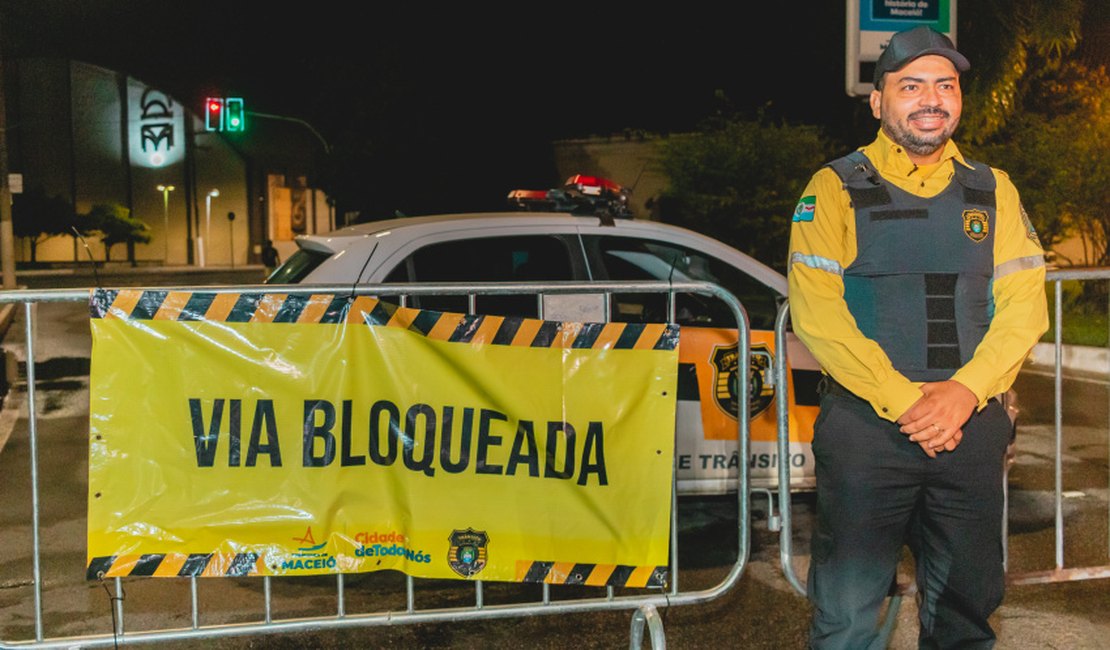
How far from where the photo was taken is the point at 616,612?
5020 mm

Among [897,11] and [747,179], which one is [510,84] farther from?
[897,11]

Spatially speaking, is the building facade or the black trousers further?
the building facade

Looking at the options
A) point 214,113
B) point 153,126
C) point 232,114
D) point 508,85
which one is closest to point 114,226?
point 153,126

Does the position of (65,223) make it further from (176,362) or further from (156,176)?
(176,362)

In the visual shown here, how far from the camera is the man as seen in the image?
3252 mm

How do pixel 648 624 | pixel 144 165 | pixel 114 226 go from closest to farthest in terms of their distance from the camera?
pixel 648 624
pixel 114 226
pixel 144 165

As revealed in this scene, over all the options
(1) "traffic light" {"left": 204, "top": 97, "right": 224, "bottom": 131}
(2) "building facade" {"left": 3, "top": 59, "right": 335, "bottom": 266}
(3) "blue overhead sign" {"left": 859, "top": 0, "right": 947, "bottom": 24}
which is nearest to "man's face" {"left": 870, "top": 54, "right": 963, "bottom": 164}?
(3) "blue overhead sign" {"left": 859, "top": 0, "right": 947, "bottom": 24}

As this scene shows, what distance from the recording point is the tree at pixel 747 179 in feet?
61.2

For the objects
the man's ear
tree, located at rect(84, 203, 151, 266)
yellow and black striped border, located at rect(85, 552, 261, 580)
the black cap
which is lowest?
yellow and black striped border, located at rect(85, 552, 261, 580)

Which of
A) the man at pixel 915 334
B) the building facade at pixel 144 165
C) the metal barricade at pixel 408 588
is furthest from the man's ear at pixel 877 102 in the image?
the building facade at pixel 144 165

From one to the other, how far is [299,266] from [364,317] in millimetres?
2138

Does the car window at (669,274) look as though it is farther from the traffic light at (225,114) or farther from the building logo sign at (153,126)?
the building logo sign at (153,126)

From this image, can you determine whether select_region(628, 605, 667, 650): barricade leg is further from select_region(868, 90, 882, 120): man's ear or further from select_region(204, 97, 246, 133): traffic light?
select_region(204, 97, 246, 133): traffic light

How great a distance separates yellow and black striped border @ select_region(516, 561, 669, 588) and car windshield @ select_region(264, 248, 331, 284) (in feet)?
7.41
